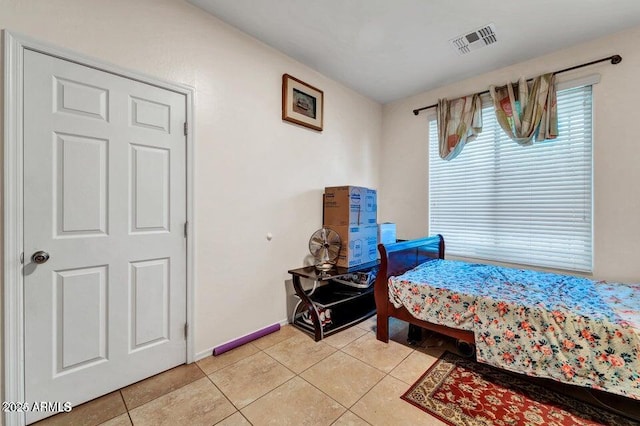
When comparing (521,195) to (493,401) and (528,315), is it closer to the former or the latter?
(528,315)

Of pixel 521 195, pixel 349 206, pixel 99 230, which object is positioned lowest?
pixel 99 230

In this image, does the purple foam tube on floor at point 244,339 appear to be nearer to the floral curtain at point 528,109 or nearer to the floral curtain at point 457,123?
the floral curtain at point 457,123

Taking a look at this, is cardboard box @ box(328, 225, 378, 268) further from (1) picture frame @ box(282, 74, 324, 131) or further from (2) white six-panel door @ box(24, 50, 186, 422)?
(2) white six-panel door @ box(24, 50, 186, 422)

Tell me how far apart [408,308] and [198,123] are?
2178 mm

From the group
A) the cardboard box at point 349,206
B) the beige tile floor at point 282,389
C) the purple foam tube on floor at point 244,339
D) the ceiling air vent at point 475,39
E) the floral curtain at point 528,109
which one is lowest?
the beige tile floor at point 282,389

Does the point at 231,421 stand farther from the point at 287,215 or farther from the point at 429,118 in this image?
the point at 429,118

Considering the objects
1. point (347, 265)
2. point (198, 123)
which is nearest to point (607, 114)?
point (347, 265)

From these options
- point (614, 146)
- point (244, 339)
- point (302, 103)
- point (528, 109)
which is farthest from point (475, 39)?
point (244, 339)

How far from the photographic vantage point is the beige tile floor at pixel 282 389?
145cm

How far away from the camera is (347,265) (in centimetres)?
261

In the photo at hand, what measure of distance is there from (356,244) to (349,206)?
396 millimetres

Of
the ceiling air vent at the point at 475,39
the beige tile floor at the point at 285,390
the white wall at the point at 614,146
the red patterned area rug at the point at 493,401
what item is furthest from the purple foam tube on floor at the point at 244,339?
the ceiling air vent at the point at 475,39

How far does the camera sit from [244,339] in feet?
7.36

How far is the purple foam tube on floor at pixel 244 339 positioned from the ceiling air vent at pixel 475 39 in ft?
10.0
